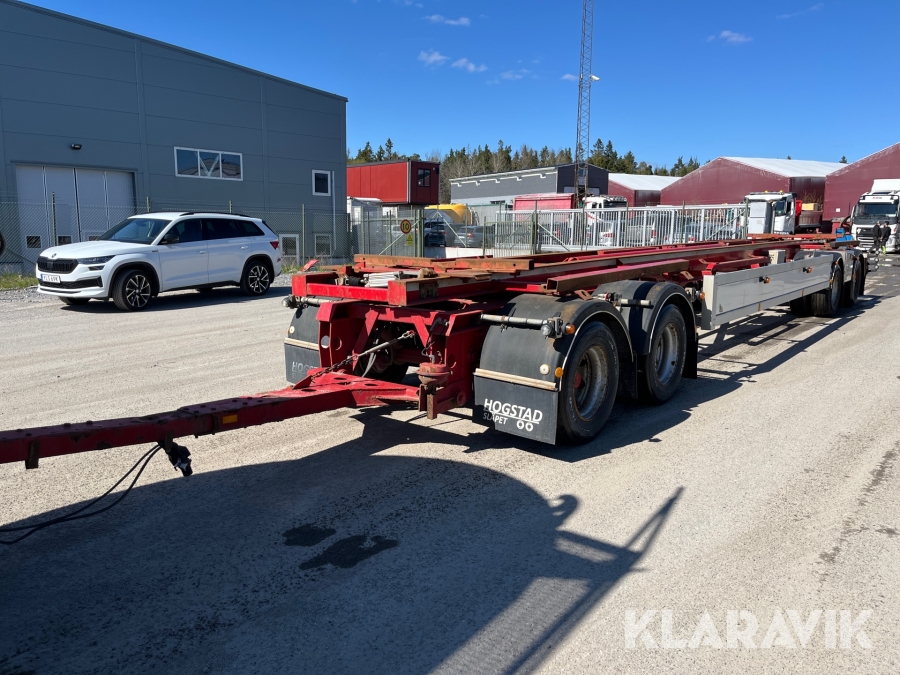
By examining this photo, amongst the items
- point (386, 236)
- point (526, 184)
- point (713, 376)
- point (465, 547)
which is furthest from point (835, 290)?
point (526, 184)

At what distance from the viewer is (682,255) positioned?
855 centimetres

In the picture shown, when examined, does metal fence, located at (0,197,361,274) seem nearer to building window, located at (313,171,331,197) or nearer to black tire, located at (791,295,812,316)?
building window, located at (313,171,331,197)

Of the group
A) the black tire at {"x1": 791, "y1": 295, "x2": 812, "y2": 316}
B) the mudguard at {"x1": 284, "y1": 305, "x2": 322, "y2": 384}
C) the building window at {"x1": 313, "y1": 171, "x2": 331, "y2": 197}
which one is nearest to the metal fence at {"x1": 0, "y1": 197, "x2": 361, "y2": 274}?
the building window at {"x1": 313, "y1": 171, "x2": 331, "y2": 197}

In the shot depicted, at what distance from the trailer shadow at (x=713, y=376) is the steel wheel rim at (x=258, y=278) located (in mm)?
9658

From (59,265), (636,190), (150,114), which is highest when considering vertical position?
(636,190)

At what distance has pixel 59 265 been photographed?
12.9 meters

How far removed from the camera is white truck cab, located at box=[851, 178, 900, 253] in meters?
32.8

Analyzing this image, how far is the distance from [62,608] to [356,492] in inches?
72.5

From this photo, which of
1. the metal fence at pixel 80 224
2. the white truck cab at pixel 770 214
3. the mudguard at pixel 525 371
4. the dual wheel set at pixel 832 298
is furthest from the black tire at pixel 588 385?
the white truck cab at pixel 770 214

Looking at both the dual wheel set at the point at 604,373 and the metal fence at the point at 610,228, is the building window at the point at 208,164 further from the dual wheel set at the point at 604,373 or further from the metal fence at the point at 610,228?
the dual wheel set at the point at 604,373

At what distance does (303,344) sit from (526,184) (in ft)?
206

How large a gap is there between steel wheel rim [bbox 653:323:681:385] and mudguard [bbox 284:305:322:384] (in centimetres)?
329

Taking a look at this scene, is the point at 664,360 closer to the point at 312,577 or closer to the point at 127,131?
the point at 312,577

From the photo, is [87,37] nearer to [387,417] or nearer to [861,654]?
[387,417]
